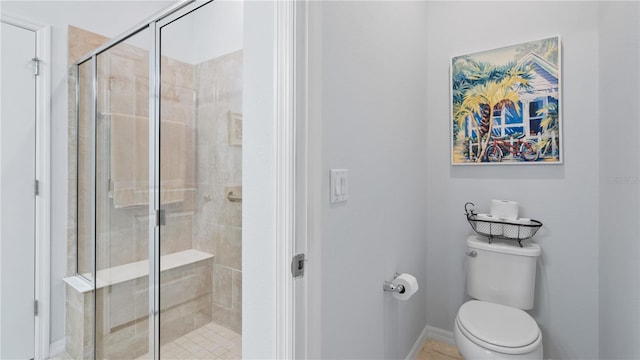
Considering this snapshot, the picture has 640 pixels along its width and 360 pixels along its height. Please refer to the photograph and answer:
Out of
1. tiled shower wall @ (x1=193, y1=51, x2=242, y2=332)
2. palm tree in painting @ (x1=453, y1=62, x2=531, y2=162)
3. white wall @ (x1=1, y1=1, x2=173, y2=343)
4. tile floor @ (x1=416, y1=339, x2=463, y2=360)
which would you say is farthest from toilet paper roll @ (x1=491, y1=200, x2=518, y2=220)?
white wall @ (x1=1, y1=1, x2=173, y2=343)

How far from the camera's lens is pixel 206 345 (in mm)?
1448

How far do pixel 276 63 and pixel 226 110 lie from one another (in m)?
0.77

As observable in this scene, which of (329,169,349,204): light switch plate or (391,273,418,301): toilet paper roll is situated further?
(391,273,418,301): toilet paper roll

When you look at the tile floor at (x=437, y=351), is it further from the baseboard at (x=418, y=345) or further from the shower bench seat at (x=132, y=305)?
the shower bench seat at (x=132, y=305)

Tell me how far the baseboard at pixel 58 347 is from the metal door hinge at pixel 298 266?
2.08 metres

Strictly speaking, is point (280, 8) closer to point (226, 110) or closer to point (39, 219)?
point (226, 110)

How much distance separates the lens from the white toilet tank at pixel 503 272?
1599 millimetres

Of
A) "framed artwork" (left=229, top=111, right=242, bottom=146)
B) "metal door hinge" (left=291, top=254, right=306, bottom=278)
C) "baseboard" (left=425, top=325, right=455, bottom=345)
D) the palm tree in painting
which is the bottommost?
"baseboard" (left=425, top=325, right=455, bottom=345)

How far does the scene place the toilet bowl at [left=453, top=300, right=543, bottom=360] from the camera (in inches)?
49.4

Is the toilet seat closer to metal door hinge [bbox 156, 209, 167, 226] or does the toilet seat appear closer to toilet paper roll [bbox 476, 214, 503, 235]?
toilet paper roll [bbox 476, 214, 503, 235]

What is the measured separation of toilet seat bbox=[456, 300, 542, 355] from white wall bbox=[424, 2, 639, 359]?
0.31 meters

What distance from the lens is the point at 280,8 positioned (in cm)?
72

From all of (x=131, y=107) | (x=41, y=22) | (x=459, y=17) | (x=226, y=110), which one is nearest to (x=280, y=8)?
(x=226, y=110)

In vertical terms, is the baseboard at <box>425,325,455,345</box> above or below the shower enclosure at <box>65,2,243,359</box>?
below
